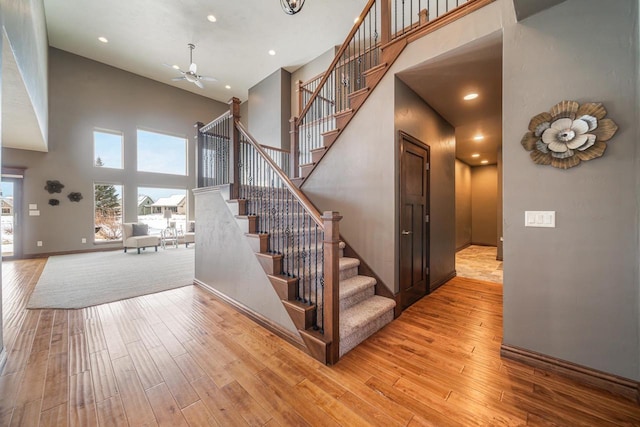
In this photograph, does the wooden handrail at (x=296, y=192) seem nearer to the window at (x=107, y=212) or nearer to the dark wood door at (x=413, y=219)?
the dark wood door at (x=413, y=219)

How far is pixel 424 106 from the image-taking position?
3510mm

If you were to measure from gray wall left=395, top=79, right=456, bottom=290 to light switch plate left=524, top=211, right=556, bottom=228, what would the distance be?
1282 mm

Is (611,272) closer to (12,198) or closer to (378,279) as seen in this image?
(378,279)

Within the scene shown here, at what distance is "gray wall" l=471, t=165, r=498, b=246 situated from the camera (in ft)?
26.5

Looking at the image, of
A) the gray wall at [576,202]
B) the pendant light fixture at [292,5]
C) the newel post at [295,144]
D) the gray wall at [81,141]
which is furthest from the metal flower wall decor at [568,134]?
the gray wall at [81,141]

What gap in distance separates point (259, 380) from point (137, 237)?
7288 mm

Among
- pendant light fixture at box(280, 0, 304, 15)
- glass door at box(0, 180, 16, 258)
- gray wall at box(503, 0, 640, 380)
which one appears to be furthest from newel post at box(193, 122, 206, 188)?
glass door at box(0, 180, 16, 258)

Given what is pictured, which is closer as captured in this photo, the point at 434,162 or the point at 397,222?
the point at 397,222

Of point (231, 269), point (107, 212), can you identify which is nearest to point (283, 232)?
point (231, 269)

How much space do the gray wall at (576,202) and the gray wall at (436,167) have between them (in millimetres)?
1099

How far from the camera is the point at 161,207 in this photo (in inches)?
356

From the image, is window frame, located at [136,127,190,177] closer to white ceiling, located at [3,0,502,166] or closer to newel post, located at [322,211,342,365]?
white ceiling, located at [3,0,502,166]

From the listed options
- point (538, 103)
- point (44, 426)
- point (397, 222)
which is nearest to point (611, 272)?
point (538, 103)

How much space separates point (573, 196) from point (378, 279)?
6.29ft
